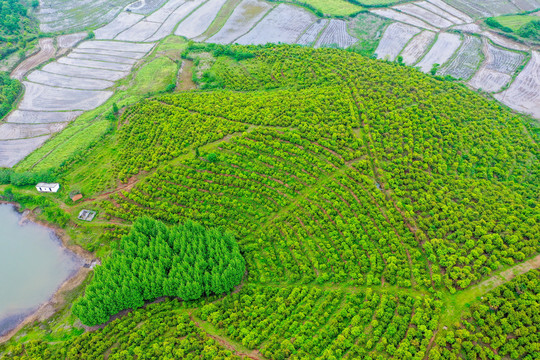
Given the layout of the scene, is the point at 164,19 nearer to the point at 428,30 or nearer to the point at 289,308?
the point at 428,30

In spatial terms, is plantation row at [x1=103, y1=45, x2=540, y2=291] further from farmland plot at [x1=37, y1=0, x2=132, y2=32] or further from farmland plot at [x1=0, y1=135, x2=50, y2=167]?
farmland plot at [x1=37, y1=0, x2=132, y2=32]

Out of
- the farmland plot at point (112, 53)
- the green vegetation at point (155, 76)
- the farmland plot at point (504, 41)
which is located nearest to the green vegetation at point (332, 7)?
the farmland plot at point (504, 41)

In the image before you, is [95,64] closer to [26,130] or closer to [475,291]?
[26,130]

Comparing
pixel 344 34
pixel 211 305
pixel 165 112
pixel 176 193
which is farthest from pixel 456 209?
pixel 344 34

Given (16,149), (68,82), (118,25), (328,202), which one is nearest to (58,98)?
(68,82)

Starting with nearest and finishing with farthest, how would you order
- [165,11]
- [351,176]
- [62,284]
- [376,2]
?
1. [62,284]
2. [351,176]
3. [376,2]
4. [165,11]

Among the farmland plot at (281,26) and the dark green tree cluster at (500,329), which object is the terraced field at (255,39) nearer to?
the farmland plot at (281,26)
